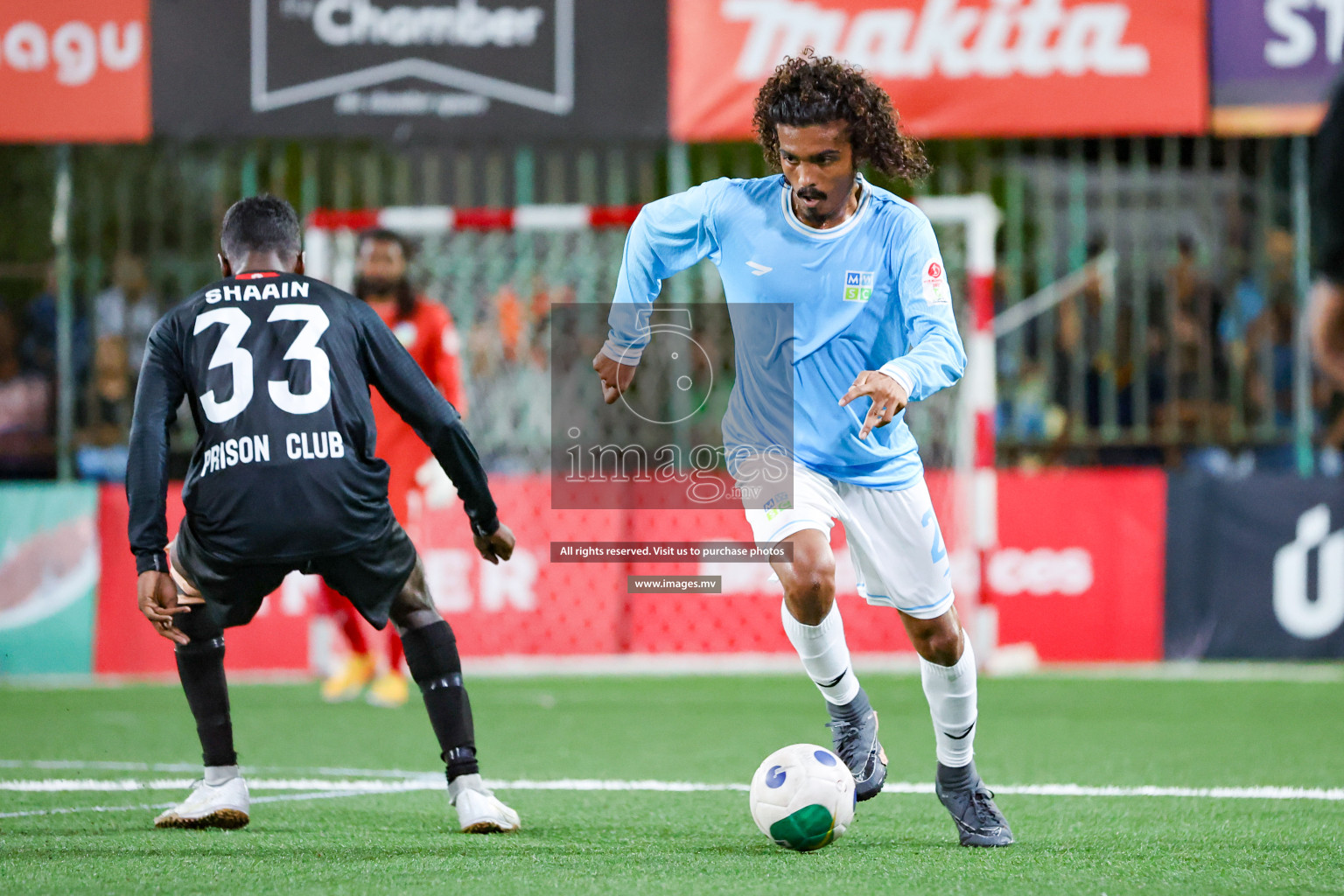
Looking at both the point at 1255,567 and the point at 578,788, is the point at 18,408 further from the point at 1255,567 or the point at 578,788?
the point at 1255,567

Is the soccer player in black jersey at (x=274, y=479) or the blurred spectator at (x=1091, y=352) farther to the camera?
the blurred spectator at (x=1091, y=352)

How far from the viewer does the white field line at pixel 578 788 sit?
5723mm

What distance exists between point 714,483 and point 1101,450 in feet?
8.16

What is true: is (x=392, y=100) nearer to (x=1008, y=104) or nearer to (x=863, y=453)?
(x=1008, y=104)

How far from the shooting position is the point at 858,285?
4.95m

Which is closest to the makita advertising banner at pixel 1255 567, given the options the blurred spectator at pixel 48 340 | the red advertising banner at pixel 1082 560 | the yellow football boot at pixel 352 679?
the red advertising banner at pixel 1082 560

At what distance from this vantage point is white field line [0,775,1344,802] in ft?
18.8

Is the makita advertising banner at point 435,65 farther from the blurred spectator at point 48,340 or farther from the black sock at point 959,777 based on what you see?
the black sock at point 959,777

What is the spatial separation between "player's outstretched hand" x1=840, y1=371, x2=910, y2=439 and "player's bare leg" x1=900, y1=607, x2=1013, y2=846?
2.57ft

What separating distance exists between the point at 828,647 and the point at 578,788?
1.30m

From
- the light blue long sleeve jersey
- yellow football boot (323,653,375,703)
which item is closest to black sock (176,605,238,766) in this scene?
the light blue long sleeve jersey

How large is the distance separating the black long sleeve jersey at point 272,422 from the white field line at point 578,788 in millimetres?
1341

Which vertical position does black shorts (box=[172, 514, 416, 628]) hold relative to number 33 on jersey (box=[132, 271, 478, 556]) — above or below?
below

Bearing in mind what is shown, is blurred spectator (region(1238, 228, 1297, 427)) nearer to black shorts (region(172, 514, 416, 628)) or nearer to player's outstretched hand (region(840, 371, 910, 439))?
player's outstretched hand (region(840, 371, 910, 439))
